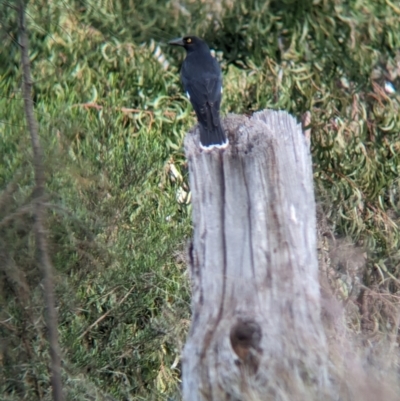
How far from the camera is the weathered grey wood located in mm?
3150

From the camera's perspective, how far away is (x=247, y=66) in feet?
24.1

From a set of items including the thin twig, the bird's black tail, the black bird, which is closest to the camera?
the bird's black tail

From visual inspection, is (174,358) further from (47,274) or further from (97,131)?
(47,274)

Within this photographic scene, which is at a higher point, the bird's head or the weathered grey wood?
the bird's head

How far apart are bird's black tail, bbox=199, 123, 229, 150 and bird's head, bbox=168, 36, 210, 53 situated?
2435 millimetres

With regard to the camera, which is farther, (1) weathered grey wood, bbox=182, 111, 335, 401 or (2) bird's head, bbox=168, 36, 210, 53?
(2) bird's head, bbox=168, 36, 210, 53

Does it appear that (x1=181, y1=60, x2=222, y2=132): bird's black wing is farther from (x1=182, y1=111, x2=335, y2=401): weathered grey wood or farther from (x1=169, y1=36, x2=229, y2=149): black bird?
(x1=182, y1=111, x2=335, y2=401): weathered grey wood

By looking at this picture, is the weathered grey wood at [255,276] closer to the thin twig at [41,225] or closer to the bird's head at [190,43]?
the thin twig at [41,225]

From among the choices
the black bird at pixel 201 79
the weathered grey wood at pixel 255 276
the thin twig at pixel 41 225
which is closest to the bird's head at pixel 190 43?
the black bird at pixel 201 79

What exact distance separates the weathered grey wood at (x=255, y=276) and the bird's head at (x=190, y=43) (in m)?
3.01

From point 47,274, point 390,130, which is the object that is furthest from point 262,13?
point 47,274

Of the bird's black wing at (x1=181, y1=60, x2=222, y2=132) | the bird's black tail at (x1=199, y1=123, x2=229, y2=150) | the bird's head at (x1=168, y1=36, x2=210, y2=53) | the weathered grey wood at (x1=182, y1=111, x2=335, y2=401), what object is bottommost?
the weathered grey wood at (x1=182, y1=111, x2=335, y2=401)

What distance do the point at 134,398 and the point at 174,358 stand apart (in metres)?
0.54

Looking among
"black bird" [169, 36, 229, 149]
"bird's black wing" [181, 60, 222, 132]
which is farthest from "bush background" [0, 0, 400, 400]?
"bird's black wing" [181, 60, 222, 132]
